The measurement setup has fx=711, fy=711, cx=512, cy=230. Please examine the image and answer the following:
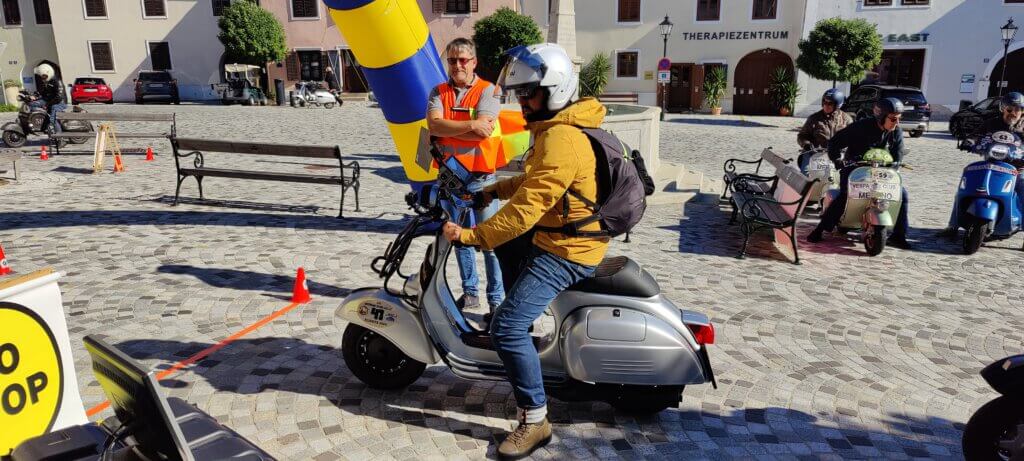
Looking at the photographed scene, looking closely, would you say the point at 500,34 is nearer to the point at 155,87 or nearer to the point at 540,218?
the point at 155,87

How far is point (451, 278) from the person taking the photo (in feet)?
20.7

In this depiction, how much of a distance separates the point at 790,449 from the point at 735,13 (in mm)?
31967

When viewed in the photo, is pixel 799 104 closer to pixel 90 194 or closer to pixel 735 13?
pixel 735 13

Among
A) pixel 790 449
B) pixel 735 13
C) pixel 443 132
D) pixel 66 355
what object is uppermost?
pixel 735 13

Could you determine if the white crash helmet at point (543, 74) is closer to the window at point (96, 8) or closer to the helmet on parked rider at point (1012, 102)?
the helmet on parked rider at point (1012, 102)

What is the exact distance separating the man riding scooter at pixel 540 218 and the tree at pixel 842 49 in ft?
90.1

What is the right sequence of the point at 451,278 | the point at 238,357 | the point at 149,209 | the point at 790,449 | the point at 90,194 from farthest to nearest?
the point at 90,194 → the point at 149,209 → the point at 451,278 → the point at 238,357 → the point at 790,449

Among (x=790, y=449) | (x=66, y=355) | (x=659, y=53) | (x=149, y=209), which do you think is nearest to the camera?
(x=66, y=355)

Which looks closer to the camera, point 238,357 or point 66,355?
point 66,355

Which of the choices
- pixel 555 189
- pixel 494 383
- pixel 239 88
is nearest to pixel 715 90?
pixel 239 88

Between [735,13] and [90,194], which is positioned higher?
[735,13]

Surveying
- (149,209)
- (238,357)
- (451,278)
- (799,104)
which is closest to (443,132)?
(451,278)

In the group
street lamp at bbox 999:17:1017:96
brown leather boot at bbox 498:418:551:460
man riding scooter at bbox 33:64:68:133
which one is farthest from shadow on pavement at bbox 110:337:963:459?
street lamp at bbox 999:17:1017:96

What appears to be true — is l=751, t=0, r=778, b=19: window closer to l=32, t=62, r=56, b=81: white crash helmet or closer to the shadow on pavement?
l=32, t=62, r=56, b=81: white crash helmet
